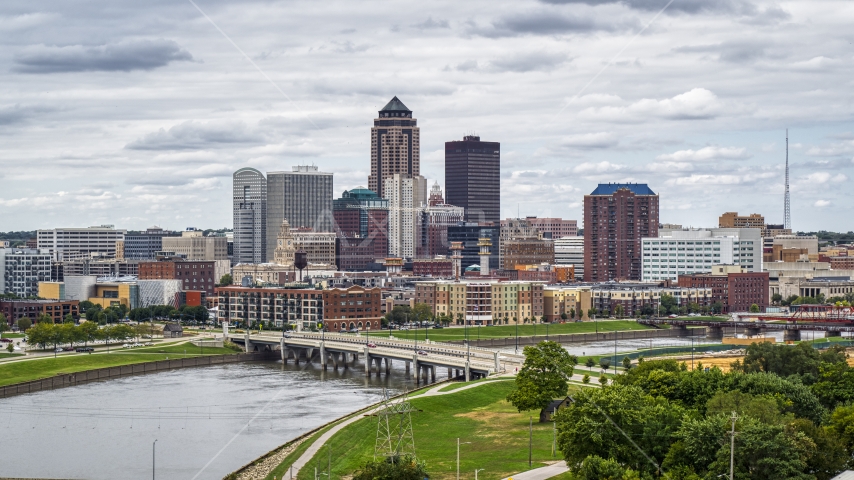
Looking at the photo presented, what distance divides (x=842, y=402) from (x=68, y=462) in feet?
138

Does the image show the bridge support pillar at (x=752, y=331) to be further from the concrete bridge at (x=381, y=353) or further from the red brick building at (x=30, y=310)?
the red brick building at (x=30, y=310)

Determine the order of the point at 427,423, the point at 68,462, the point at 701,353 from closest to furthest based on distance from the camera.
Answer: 1. the point at 68,462
2. the point at 427,423
3. the point at 701,353

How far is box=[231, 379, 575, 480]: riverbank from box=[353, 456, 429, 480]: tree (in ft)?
20.6

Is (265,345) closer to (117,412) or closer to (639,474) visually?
(117,412)

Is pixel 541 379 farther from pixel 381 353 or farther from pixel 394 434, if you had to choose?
pixel 381 353

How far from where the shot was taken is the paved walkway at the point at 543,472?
54312 millimetres

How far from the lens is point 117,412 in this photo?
8450 centimetres

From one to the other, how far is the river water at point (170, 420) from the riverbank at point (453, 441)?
15.7 feet

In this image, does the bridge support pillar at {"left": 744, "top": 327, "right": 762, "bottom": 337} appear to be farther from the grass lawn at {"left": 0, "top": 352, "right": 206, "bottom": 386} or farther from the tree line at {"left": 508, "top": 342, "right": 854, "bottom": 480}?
the tree line at {"left": 508, "top": 342, "right": 854, "bottom": 480}

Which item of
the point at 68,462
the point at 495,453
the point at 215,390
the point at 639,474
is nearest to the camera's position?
the point at 639,474

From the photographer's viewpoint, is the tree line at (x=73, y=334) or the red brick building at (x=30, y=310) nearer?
the tree line at (x=73, y=334)

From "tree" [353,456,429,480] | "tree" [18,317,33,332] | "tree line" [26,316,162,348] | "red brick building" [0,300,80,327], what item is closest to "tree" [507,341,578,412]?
"tree" [353,456,429,480]

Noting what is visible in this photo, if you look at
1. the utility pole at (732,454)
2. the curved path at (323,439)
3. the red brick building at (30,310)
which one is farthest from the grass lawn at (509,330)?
the utility pole at (732,454)

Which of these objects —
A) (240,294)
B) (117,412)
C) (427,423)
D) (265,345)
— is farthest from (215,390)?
(240,294)
